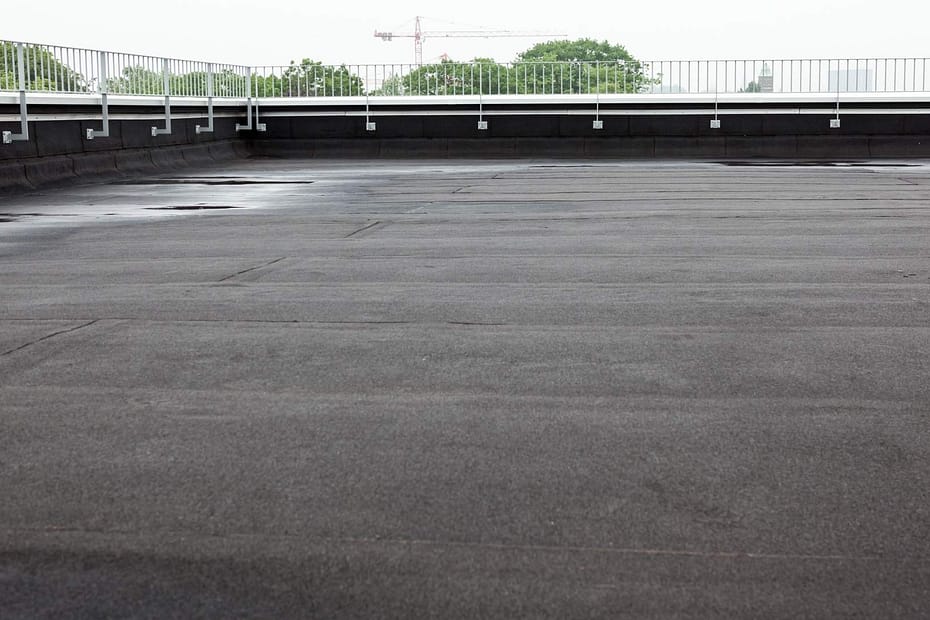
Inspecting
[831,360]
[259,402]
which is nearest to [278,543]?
[259,402]

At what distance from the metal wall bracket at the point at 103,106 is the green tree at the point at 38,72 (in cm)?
55

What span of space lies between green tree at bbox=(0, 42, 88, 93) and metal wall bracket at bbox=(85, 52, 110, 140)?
55cm

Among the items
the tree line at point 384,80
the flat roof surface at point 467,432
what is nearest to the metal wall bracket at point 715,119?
the tree line at point 384,80

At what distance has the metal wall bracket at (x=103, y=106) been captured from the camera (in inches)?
853

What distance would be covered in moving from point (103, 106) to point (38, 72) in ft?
4.07

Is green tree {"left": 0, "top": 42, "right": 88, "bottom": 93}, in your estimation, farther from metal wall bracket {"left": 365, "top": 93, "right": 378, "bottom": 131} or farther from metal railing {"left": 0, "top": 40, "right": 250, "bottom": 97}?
metal wall bracket {"left": 365, "top": 93, "right": 378, "bottom": 131}

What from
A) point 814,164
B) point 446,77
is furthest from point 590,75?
point 814,164

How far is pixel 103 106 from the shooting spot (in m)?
21.9

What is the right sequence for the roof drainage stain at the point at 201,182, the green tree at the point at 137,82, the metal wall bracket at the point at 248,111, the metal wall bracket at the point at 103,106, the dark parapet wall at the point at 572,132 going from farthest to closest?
the metal wall bracket at the point at 248,111 → the dark parapet wall at the point at 572,132 → the green tree at the point at 137,82 → the metal wall bracket at the point at 103,106 → the roof drainage stain at the point at 201,182

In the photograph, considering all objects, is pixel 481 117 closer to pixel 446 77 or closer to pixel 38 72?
pixel 446 77

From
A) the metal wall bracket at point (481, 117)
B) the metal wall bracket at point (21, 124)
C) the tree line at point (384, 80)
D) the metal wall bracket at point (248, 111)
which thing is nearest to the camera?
the metal wall bracket at point (21, 124)

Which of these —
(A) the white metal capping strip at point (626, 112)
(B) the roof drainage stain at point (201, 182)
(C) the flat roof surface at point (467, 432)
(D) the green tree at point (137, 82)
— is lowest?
(C) the flat roof surface at point (467, 432)

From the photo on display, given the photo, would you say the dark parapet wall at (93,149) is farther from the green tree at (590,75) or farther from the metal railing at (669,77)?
the green tree at (590,75)

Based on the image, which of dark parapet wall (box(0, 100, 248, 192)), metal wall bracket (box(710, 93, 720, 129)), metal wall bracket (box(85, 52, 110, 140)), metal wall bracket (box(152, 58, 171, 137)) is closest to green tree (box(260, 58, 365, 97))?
dark parapet wall (box(0, 100, 248, 192))
